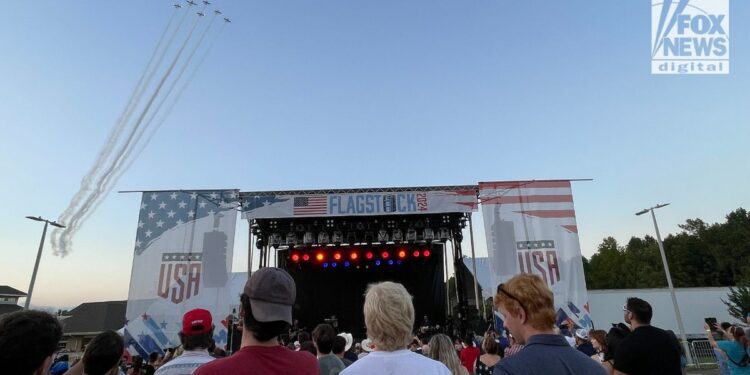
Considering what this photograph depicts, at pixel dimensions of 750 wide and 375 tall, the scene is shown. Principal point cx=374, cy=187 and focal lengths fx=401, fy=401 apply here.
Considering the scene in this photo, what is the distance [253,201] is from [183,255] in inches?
92.2

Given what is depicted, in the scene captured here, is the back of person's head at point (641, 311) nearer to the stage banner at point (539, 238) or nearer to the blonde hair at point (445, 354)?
the blonde hair at point (445, 354)

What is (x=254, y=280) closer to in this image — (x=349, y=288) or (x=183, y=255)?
(x=183, y=255)

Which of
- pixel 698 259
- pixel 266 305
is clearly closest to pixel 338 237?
pixel 266 305

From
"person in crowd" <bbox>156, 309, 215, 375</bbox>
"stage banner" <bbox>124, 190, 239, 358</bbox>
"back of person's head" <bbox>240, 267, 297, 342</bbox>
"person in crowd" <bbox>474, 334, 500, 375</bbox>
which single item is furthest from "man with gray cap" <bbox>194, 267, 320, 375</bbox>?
"stage banner" <bbox>124, 190, 239, 358</bbox>

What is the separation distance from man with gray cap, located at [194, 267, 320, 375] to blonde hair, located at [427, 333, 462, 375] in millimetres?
2221

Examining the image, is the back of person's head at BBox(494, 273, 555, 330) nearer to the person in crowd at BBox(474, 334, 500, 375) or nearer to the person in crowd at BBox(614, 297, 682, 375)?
the person in crowd at BBox(614, 297, 682, 375)

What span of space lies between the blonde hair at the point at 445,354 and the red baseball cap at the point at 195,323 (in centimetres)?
213

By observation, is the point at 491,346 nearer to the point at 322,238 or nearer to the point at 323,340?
the point at 323,340

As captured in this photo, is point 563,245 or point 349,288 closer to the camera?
point 563,245

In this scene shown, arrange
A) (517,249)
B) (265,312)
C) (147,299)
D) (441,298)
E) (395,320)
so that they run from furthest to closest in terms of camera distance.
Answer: (441,298)
(517,249)
(147,299)
(395,320)
(265,312)

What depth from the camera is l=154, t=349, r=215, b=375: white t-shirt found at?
7.37 ft

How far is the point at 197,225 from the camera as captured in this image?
11.3m

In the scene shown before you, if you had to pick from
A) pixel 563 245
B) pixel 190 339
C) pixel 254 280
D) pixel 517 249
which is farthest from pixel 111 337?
pixel 563 245

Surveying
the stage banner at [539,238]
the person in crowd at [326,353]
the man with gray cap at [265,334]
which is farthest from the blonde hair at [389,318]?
the stage banner at [539,238]
